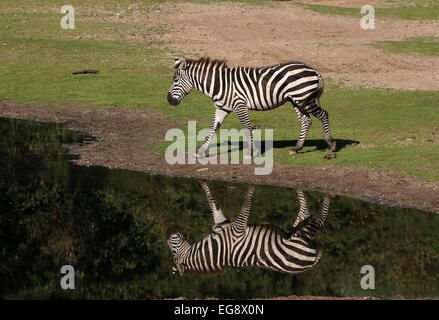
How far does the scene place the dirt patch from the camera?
20.6 meters

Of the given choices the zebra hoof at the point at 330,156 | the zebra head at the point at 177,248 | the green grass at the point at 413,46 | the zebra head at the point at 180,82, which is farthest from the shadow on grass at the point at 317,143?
the green grass at the point at 413,46

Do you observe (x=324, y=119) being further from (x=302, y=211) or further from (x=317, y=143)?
(x=302, y=211)

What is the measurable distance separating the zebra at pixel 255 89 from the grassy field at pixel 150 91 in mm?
1120

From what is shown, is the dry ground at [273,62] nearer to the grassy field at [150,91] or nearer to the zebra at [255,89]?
the grassy field at [150,91]

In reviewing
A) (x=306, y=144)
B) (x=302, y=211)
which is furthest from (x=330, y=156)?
(x=302, y=211)

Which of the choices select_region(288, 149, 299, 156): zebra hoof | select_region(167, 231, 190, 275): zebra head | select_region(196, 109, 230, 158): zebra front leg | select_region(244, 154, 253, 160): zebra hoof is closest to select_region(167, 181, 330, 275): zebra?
select_region(167, 231, 190, 275): zebra head

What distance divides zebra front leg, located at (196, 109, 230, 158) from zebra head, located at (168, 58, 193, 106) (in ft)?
3.79

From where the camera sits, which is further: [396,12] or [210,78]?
[396,12]

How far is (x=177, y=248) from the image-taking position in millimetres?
16891

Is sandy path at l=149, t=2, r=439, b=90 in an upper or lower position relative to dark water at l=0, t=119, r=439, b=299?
upper

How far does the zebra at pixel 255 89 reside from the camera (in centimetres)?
2317

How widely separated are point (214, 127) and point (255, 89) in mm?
1442

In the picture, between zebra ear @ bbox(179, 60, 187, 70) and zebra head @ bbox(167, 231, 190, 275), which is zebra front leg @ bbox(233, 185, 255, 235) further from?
zebra ear @ bbox(179, 60, 187, 70)

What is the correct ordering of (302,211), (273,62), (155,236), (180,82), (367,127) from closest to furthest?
(155,236) → (302,211) → (180,82) → (367,127) → (273,62)
